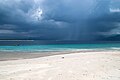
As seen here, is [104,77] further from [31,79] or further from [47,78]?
[31,79]

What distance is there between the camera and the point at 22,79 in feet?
37.3

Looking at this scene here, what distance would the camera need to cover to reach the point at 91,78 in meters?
11.5

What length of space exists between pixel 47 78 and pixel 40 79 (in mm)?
450

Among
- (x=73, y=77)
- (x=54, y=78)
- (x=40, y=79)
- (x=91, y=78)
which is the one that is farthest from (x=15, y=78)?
(x=91, y=78)

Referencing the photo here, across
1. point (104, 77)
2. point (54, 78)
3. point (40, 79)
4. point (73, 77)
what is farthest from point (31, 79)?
point (104, 77)

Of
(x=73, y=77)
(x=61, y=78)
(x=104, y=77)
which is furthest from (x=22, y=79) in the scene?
(x=104, y=77)

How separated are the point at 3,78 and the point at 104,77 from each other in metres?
6.04

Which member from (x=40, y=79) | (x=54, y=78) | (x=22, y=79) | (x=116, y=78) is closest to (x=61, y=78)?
(x=54, y=78)

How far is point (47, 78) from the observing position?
11617 mm

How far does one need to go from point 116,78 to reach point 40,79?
441cm

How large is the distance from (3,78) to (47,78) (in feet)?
8.74

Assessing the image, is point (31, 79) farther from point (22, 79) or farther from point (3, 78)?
point (3, 78)

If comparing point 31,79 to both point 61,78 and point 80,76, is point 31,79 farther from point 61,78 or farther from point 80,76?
point 80,76

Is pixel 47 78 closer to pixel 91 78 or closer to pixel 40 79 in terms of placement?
pixel 40 79
